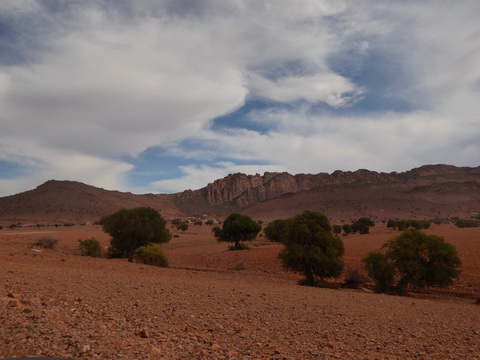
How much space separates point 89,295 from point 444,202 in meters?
135

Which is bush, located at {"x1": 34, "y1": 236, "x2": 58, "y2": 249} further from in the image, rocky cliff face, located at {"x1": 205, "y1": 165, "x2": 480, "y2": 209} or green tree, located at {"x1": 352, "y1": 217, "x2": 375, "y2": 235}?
rocky cliff face, located at {"x1": 205, "y1": 165, "x2": 480, "y2": 209}

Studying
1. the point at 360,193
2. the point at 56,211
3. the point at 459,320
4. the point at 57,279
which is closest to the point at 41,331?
the point at 57,279

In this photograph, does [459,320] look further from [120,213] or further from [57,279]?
[120,213]

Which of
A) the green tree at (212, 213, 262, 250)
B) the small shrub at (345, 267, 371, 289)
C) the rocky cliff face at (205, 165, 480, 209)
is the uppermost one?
the rocky cliff face at (205, 165, 480, 209)

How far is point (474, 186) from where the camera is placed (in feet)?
445

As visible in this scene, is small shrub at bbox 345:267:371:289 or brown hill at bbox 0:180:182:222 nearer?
small shrub at bbox 345:267:371:289

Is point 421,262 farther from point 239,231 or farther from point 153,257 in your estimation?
point 239,231

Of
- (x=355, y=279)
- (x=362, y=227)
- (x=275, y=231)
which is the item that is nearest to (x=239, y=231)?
(x=275, y=231)

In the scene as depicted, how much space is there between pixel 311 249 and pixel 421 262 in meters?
7.50

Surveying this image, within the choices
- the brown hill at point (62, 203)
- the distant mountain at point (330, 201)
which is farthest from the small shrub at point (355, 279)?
the brown hill at point (62, 203)

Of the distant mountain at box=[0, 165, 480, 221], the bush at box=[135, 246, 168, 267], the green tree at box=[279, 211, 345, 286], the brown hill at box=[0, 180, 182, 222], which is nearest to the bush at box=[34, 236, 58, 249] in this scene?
the bush at box=[135, 246, 168, 267]

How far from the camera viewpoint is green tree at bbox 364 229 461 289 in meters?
24.5

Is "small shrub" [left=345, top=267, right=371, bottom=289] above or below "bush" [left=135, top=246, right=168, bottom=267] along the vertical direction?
below

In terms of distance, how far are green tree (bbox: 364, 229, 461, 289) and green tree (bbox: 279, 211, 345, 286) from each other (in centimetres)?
267
